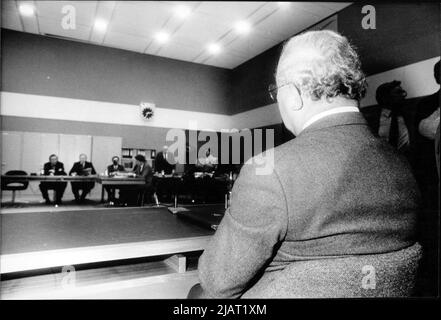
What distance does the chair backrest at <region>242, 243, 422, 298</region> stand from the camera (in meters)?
0.71

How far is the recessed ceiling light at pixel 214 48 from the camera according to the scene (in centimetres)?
679

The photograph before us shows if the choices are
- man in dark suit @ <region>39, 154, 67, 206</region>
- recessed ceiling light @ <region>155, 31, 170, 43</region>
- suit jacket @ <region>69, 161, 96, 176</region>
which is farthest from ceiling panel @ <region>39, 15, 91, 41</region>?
suit jacket @ <region>69, 161, 96, 176</region>

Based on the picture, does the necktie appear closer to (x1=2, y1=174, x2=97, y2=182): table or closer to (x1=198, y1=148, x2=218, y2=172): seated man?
(x1=198, y1=148, x2=218, y2=172): seated man

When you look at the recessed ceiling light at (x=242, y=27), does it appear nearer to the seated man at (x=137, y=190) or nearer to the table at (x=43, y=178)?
the seated man at (x=137, y=190)

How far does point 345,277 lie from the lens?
713 millimetres

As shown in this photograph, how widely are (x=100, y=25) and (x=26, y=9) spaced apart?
49.6 inches

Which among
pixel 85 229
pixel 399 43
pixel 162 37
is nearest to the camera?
pixel 85 229

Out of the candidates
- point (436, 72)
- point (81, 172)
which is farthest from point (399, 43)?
point (81, 172)

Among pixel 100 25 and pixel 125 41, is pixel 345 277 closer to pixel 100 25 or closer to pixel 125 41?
pixel 100 25

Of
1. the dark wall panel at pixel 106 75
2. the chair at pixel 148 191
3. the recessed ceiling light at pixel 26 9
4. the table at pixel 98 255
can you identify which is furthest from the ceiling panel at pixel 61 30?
the table at pixel 98 255

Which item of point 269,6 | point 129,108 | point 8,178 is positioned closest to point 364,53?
point 269,6

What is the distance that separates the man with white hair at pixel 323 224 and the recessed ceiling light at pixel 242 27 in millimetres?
5458

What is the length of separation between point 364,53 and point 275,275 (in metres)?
4.48

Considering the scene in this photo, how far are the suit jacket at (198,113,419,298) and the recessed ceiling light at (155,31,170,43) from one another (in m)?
6.24
